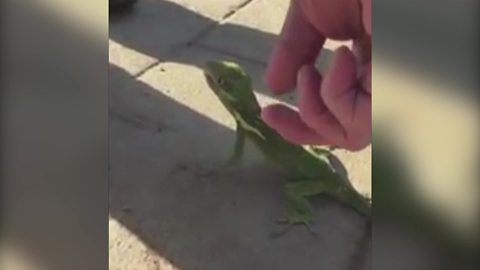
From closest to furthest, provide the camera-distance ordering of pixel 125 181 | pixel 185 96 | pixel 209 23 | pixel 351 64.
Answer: pixel 351 64, pixel 125 181, pixel 185 96, pixel 209 23

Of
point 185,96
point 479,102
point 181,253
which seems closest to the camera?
point 479,102

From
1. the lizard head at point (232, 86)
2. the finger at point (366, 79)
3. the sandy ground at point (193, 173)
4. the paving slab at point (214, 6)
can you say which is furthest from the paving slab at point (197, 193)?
the finger at point (366, 79)

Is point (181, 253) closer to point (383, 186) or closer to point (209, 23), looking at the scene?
point (209, 23)

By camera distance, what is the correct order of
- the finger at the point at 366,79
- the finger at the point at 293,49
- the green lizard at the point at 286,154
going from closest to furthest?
the finger at the point at 366,79, the finger at the point at 293,49, the green lizard at the point at 286,154

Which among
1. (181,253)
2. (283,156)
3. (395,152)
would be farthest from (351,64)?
(283,156)

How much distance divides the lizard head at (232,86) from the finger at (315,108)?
64 cm

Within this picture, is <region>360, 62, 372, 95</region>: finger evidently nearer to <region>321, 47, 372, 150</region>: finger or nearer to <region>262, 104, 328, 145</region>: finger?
<region>321, 47, 372, 150</region>: finger

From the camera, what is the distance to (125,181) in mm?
1801

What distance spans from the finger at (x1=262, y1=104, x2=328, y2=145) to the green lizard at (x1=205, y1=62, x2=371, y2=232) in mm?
439

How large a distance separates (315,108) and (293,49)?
4.9 inches

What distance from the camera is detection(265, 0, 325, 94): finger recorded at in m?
1.19

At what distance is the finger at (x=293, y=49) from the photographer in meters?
1.19

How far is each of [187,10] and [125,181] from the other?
0.76 meters

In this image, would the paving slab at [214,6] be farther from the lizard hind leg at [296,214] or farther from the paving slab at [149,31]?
the lizard hind leg at [296,214]
